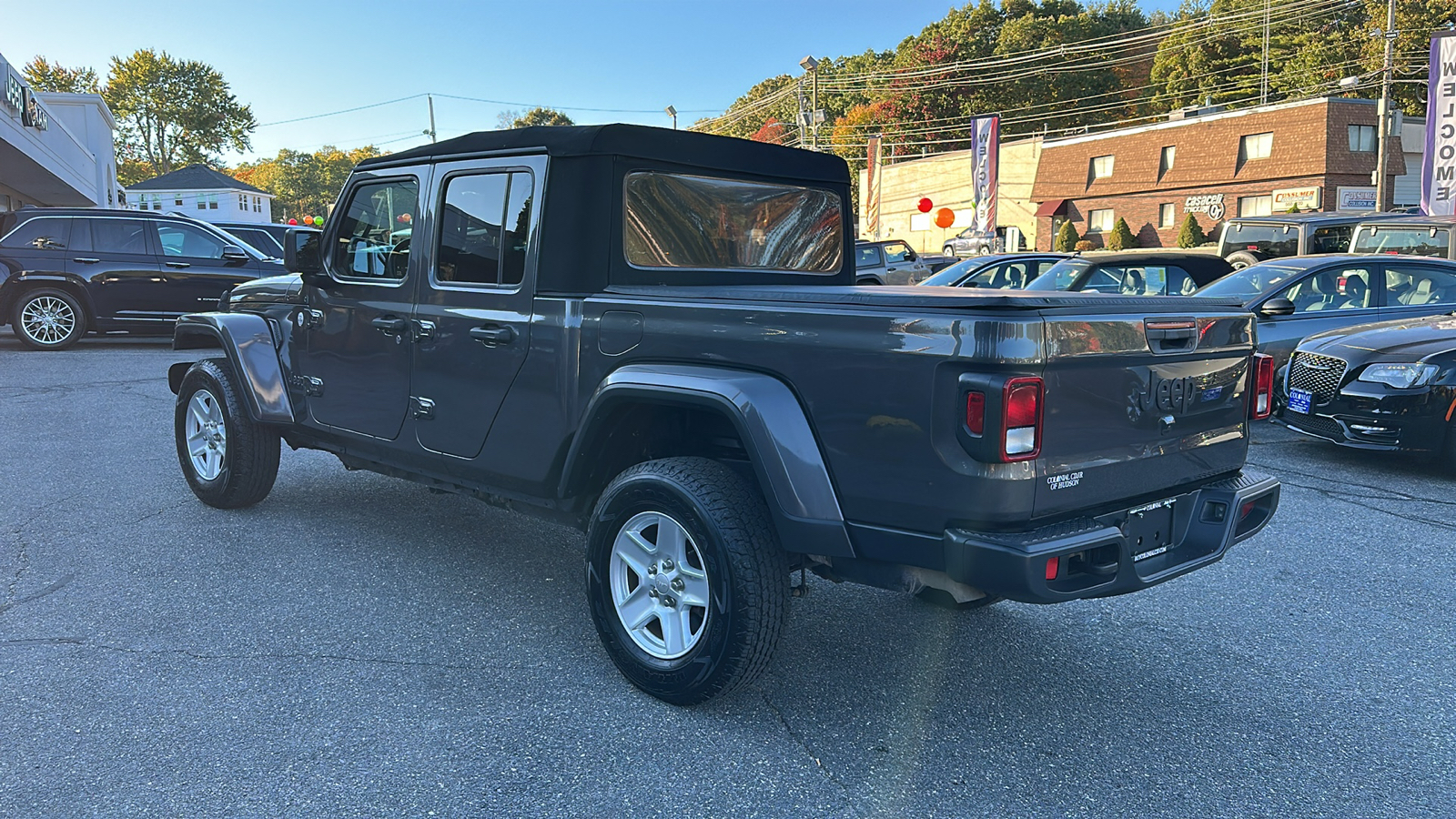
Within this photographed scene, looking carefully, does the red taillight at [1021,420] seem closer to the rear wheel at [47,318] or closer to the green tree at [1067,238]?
the rear wheel at [47,318]

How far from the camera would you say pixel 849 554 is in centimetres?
296

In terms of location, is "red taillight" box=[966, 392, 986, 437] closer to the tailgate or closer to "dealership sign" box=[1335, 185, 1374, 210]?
the tailgate

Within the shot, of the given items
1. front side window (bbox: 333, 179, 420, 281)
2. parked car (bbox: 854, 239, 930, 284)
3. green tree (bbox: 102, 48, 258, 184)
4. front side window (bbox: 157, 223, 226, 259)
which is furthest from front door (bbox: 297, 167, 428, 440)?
green tree (bbox: 102, 48, 258, 184)

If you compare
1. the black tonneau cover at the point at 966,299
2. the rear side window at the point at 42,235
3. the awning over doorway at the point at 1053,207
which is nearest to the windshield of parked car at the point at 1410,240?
the black tonneau cover at the point at 966,299

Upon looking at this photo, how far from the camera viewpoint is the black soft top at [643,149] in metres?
3.76

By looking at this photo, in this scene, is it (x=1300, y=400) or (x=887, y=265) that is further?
(x=887, y=265)

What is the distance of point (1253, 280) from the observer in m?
9.19

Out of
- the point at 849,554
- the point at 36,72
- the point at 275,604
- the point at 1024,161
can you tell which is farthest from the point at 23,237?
the point at 36,72

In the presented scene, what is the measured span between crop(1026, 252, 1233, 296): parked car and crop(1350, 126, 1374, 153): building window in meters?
35.6

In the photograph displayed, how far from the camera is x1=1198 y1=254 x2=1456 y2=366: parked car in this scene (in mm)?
8789

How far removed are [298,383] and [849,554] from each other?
3.27 meters

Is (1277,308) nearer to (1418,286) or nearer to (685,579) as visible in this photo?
(1418,286)

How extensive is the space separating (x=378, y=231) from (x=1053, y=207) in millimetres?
48391

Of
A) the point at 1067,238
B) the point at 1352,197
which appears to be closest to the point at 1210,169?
the point at 1352,197
